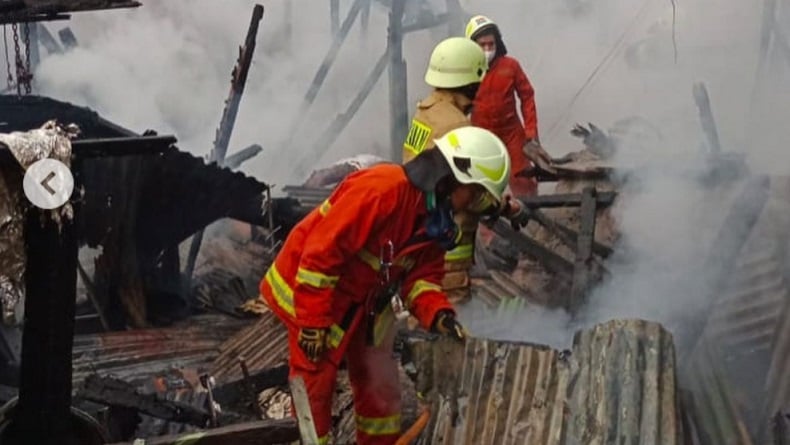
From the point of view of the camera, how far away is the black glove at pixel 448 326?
5.28 meters

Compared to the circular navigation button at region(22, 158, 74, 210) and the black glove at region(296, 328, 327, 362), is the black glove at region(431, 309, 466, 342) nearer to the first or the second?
the black glove at region(296, 328, 327, 362)

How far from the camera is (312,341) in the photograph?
493 centimetres

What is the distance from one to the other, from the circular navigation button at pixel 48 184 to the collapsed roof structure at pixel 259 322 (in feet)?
0.20

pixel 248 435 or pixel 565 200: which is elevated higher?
pixel 565 200

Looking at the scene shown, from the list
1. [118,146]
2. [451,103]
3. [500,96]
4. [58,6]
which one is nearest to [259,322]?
[451,103]

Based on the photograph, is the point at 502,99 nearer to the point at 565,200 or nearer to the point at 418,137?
the point at 565,200

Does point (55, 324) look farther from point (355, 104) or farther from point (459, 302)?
point (355, 104)

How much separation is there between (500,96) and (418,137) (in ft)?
9.85

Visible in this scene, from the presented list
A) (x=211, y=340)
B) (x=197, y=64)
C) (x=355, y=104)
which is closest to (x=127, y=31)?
(x=197, y=64)

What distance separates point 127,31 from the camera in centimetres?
1504

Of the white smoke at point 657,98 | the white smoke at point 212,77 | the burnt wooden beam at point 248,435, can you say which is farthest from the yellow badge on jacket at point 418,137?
the white smoke at point 212,77

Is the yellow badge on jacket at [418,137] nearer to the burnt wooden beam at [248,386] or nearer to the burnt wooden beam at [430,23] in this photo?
the burnt wooden beam at [248,386]

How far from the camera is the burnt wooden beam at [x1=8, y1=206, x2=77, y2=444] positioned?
4.14m

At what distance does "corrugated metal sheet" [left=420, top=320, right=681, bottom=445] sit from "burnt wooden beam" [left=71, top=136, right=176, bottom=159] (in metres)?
1.76
